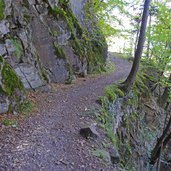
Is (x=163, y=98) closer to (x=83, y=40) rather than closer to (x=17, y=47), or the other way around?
(x=83, y=40)

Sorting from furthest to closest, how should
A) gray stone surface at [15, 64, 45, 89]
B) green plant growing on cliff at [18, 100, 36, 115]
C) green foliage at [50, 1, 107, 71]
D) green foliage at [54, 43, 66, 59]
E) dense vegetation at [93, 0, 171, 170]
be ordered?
green foliage at [50, 1, 107, 71] < green foliage at [54, 43, 66, 59] < dense vegetation at [93, 0, 171, 170] < gray stone surface at [15, 64, 45, 89] < green plant growing on cliff at [18, 100, 36, 115]

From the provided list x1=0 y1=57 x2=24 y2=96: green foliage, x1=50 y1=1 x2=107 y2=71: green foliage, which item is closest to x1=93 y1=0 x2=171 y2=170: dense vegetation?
x1=50 y1=1 x2=107 y2=71: green foliage

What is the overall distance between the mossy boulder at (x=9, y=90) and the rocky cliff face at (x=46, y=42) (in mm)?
37

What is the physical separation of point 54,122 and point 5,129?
1.46 m

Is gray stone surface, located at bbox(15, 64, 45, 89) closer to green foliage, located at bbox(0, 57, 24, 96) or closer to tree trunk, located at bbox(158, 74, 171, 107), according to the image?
green foliage, located at bbox(0, 57, 24, 96)

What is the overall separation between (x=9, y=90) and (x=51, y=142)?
2.33 metres

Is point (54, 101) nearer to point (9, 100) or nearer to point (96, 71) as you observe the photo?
point (9, 100)

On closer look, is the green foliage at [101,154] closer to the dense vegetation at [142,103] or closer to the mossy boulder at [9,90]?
the dense vegetation at [142,103]

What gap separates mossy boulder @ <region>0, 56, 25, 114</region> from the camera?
7.00m

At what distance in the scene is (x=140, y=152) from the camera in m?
11.5

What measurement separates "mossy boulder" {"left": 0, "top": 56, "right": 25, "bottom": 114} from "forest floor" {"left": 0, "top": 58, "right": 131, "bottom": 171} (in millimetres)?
598

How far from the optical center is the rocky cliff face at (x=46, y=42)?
9.04m

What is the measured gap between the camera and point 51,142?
5.95m

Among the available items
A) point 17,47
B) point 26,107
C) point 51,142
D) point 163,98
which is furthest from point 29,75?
point 163,98
